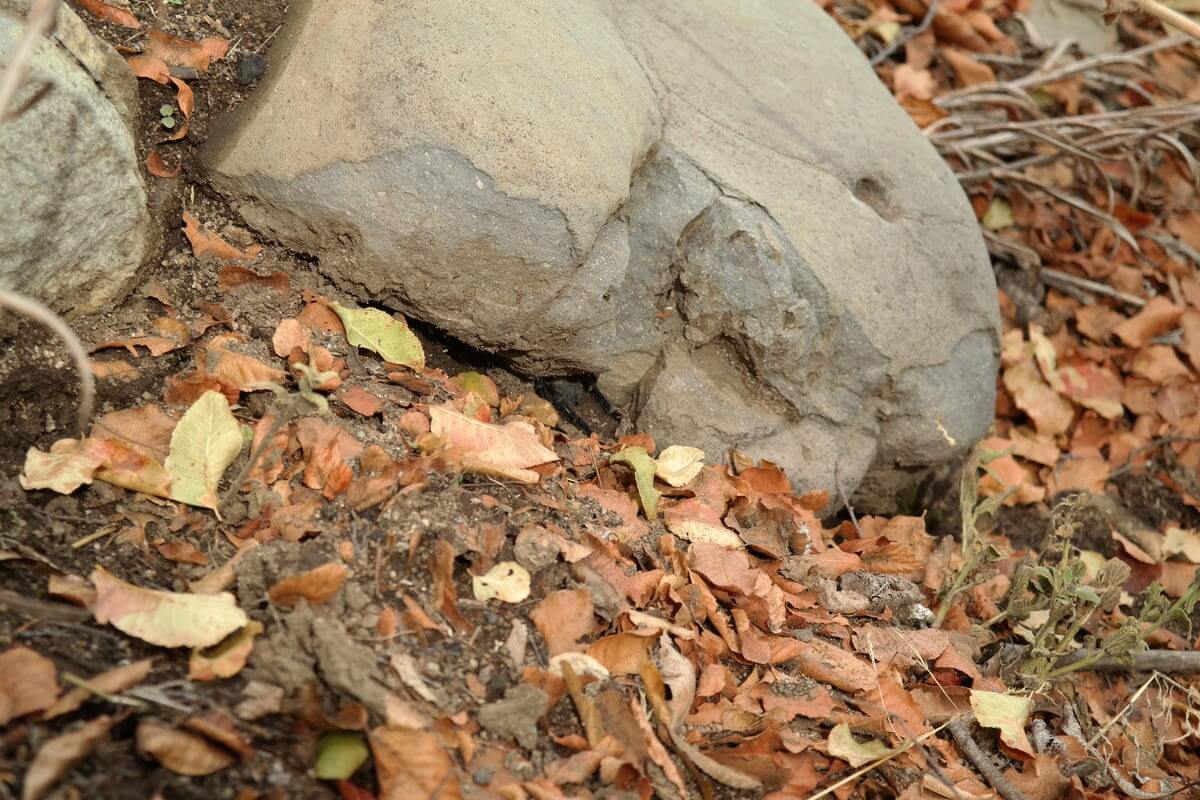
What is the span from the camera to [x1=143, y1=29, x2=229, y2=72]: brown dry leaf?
2.09m

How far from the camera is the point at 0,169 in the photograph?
1702 mm

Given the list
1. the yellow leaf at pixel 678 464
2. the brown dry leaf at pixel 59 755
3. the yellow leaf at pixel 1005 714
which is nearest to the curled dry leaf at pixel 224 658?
the brown dry leaf at pixel 59 755

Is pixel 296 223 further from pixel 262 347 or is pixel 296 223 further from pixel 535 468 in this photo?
pixel 535 468

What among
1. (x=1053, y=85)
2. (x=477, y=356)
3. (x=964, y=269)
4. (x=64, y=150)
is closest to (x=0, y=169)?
(x=64, y=150)

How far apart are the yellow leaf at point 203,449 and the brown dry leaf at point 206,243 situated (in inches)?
14.8

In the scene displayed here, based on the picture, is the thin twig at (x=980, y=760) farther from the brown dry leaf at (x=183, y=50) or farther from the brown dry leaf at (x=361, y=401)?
the brown dry leaf at (x=183, y=50)

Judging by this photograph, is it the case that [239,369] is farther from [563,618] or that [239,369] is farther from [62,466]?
[563,618]

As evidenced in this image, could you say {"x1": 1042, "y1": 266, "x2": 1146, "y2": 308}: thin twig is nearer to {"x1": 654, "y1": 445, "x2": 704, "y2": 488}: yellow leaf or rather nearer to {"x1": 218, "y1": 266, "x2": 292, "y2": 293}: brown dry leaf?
{"x1": 654, "y1": 445, "x2": 704, "y2": 488}: yellow leaf

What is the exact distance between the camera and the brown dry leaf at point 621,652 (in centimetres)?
176

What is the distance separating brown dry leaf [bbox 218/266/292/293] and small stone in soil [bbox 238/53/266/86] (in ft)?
1.10

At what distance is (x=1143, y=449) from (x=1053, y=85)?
1.48 meters

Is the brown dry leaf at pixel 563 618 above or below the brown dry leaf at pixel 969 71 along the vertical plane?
below

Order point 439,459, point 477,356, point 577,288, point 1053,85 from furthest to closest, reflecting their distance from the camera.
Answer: point 1053,85, point 477,356, point 577,288, point 439,459

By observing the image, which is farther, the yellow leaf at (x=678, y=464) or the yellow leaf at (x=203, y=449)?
the yellow leaf at (x=678, y=464)
